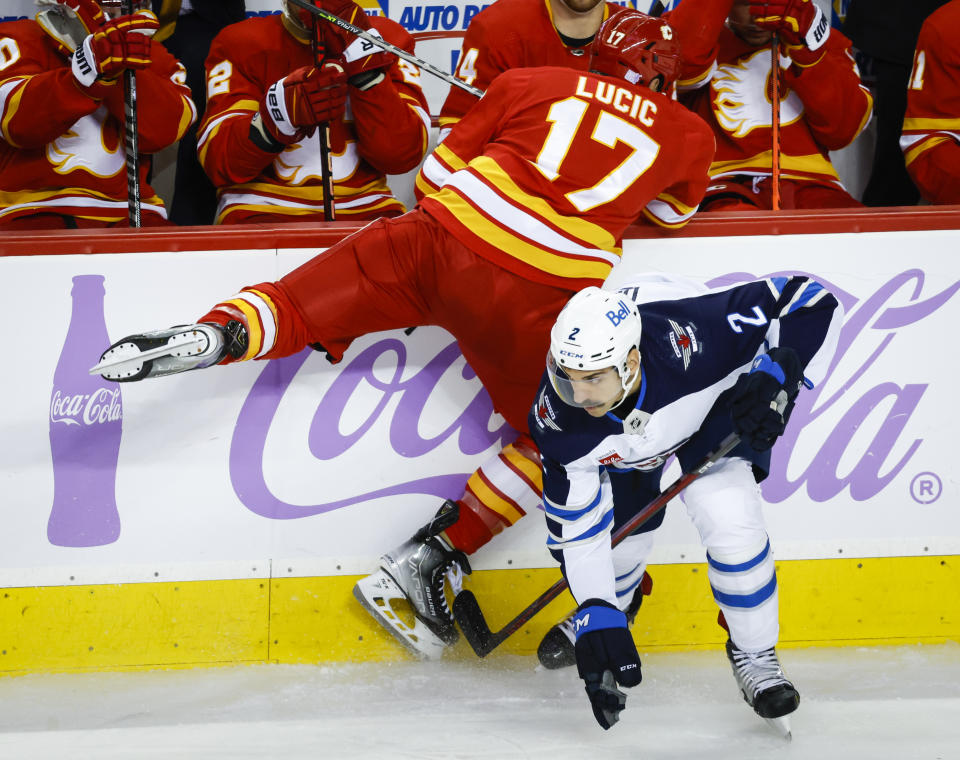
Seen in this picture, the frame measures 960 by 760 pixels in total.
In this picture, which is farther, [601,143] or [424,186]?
[424,186]

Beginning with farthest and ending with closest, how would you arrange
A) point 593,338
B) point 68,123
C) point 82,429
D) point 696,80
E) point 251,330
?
point 696,80 → point 68,123 → point 82,429 → point 251,330 → point 593,338

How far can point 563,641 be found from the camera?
253 centimetres

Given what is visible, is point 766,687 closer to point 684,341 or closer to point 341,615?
point 684,341

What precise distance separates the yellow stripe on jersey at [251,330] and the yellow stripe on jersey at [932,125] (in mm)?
2004

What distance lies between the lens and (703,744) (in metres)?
2.09

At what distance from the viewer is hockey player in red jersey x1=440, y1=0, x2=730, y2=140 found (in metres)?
2.93

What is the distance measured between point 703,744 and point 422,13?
2.46 meters

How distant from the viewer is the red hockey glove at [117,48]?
8.61ft

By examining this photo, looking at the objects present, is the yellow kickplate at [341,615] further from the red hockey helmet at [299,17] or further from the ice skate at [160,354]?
the red hockey helmet at [299,17]

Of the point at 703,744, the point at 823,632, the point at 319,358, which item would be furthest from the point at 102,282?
the point at 823,632

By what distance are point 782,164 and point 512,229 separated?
1222 millimetres

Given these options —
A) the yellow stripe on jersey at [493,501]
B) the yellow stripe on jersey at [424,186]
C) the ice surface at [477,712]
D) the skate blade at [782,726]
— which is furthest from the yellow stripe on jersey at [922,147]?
the skate blade at [782,726]

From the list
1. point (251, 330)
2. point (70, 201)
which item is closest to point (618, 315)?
point (251, 330)

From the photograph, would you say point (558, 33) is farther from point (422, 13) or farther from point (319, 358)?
point (319, 358)
